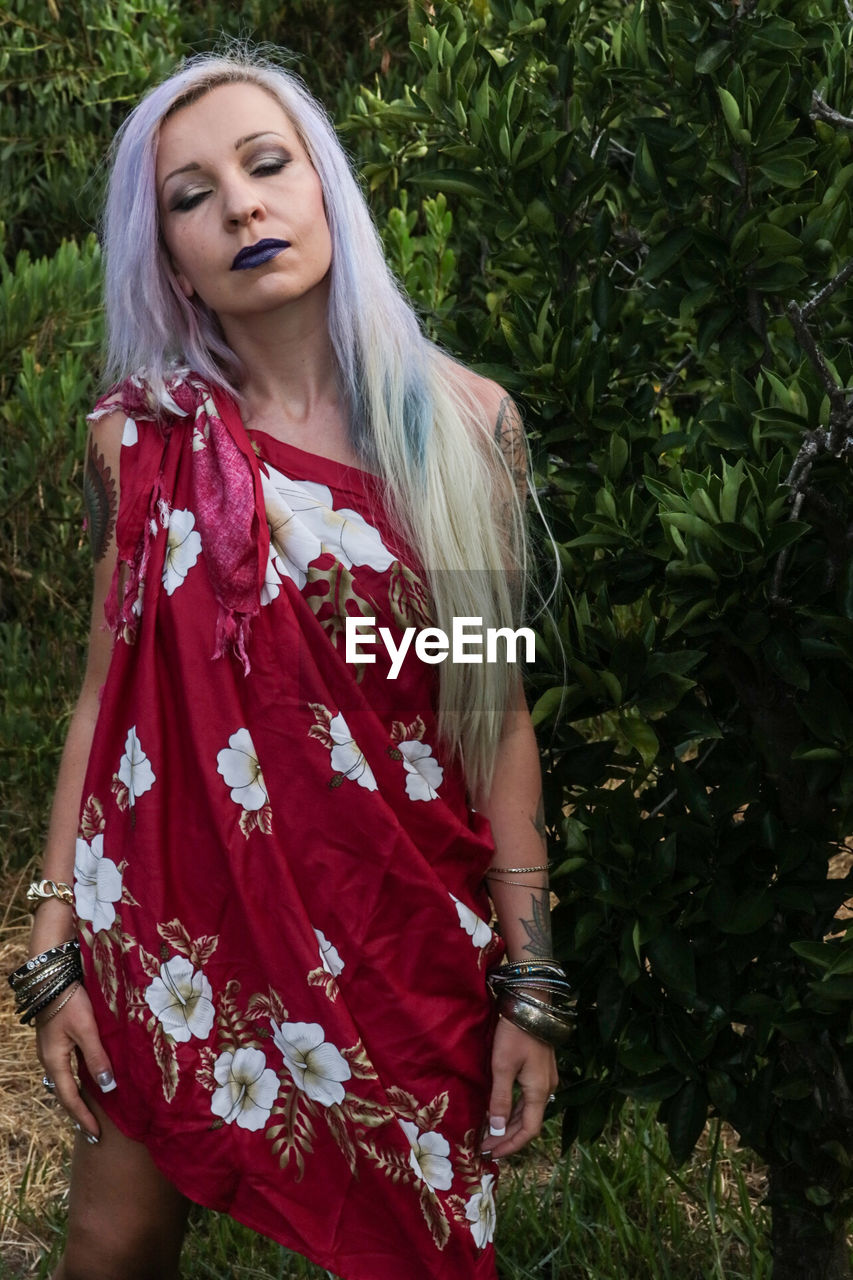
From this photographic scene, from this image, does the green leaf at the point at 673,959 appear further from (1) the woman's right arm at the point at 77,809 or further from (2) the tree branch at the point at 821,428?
(1) the woman's right arm at the point at 77,809

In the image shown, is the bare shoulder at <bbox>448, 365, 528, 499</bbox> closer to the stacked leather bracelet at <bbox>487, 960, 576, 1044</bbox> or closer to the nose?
the nose

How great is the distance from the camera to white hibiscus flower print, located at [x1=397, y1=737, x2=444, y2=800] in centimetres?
180

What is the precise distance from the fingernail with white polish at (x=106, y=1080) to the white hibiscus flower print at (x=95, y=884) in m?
0.18

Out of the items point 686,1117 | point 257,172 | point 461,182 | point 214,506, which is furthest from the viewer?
point 461,182

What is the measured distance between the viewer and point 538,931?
73.8 inches

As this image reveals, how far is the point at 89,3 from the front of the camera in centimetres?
430

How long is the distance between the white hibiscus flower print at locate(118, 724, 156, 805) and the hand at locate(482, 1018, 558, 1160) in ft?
1.78

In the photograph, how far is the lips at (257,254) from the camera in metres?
1.83

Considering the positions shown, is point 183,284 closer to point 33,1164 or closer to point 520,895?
point 520,895

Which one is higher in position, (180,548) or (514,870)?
(180,548)

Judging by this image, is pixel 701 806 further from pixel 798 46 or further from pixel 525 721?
pixel 798 46

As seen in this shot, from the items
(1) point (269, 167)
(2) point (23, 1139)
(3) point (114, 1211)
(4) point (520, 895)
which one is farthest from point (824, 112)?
(2) point (23, 1139)

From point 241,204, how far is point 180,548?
44 centimetres

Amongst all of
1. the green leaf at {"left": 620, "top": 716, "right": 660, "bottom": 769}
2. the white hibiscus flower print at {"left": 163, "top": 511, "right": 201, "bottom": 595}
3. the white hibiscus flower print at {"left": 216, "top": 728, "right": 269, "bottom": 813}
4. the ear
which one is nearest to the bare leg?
the white hibiscus flower print at {"left": 216, "top": 728, "right": 269, "bottom": 813}
